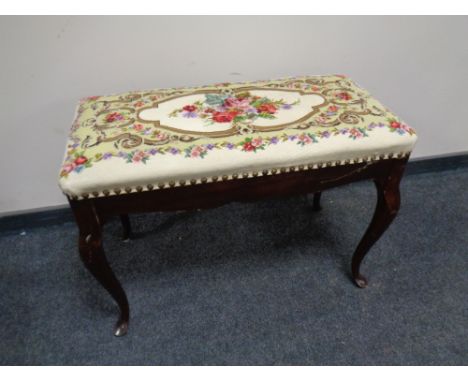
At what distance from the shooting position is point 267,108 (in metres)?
0.85

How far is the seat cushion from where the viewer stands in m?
0.68

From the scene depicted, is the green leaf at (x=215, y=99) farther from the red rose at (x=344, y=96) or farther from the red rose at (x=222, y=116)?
the red rose at (x=344, y=96)

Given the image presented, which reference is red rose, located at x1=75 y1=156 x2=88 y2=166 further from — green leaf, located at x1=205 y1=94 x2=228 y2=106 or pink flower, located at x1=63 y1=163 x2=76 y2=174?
green leaf, located at x1=205 y1=94 x2=228 y2=106

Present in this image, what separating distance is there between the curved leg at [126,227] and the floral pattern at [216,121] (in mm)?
442

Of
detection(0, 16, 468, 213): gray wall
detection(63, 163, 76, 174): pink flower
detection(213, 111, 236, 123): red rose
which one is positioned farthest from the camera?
detection(0, 16, 468, 213): gray wall

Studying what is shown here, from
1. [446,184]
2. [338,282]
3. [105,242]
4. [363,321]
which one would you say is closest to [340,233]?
[338,282]

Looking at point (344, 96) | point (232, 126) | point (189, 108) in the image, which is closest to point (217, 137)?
point (232, 126)

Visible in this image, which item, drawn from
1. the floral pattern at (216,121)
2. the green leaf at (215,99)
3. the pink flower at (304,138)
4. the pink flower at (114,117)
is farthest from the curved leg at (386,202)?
the pink flower at (114,117)

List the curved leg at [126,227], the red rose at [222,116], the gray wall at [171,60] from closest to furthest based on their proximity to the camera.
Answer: the red rose at [222,116] → the gray wall at [171,60] → the curved leg at [126,227]

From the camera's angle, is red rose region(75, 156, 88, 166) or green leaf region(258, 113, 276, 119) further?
green leaf region(258, 113, 276, 119)

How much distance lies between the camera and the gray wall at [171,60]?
3.11ft

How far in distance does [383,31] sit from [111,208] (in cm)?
99

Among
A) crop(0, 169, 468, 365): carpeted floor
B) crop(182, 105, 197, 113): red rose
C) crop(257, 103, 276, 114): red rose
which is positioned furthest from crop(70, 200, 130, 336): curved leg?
crop(257, 103, 276, 114): red rose

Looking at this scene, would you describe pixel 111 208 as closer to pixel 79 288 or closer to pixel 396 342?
pixel 79 288
